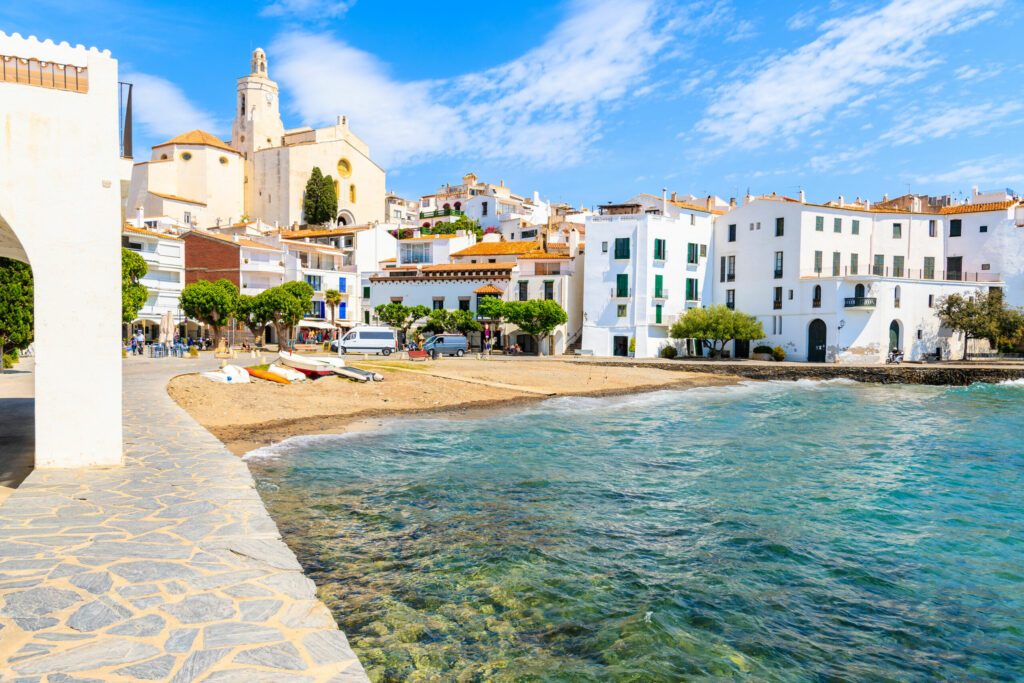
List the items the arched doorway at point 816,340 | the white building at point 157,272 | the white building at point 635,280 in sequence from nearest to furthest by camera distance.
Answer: the arched doorway at point 816,340 → the white building at point 635,280 → the white building at point 157,272

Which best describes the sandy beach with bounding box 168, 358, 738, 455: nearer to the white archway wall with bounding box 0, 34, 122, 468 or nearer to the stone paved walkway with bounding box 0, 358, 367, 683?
the white archway wall with bounding box 0, 34, 122, 468

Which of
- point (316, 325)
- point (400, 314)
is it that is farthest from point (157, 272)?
point (400, 314)

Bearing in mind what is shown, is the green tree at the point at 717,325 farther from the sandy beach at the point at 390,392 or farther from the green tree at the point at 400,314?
the green tree at the point at 400,314

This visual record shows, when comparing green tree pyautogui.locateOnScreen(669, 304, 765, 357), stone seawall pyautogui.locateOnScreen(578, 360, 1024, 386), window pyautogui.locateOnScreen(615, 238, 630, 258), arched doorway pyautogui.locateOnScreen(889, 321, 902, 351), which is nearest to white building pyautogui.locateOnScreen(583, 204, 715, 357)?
window pyautogui.locateOnScreen(615, 238, 630, 258)

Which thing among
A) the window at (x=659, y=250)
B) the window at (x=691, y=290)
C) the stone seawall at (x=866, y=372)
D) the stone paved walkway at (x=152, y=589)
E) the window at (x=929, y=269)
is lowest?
the stone seawall at (x=866, y=372)

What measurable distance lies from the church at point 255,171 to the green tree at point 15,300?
67.2 metres

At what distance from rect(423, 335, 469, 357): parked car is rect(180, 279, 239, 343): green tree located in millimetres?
15046

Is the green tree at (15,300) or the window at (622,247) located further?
the window at (622,247)

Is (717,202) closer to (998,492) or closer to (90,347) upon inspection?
(998,492)

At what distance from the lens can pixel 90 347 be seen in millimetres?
9047

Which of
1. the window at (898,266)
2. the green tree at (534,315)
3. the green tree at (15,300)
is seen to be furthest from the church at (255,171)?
the window at (898,266)

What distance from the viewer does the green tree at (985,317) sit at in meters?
49.9

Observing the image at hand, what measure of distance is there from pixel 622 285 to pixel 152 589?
51.6 m

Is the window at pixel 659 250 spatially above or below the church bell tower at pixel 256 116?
below
